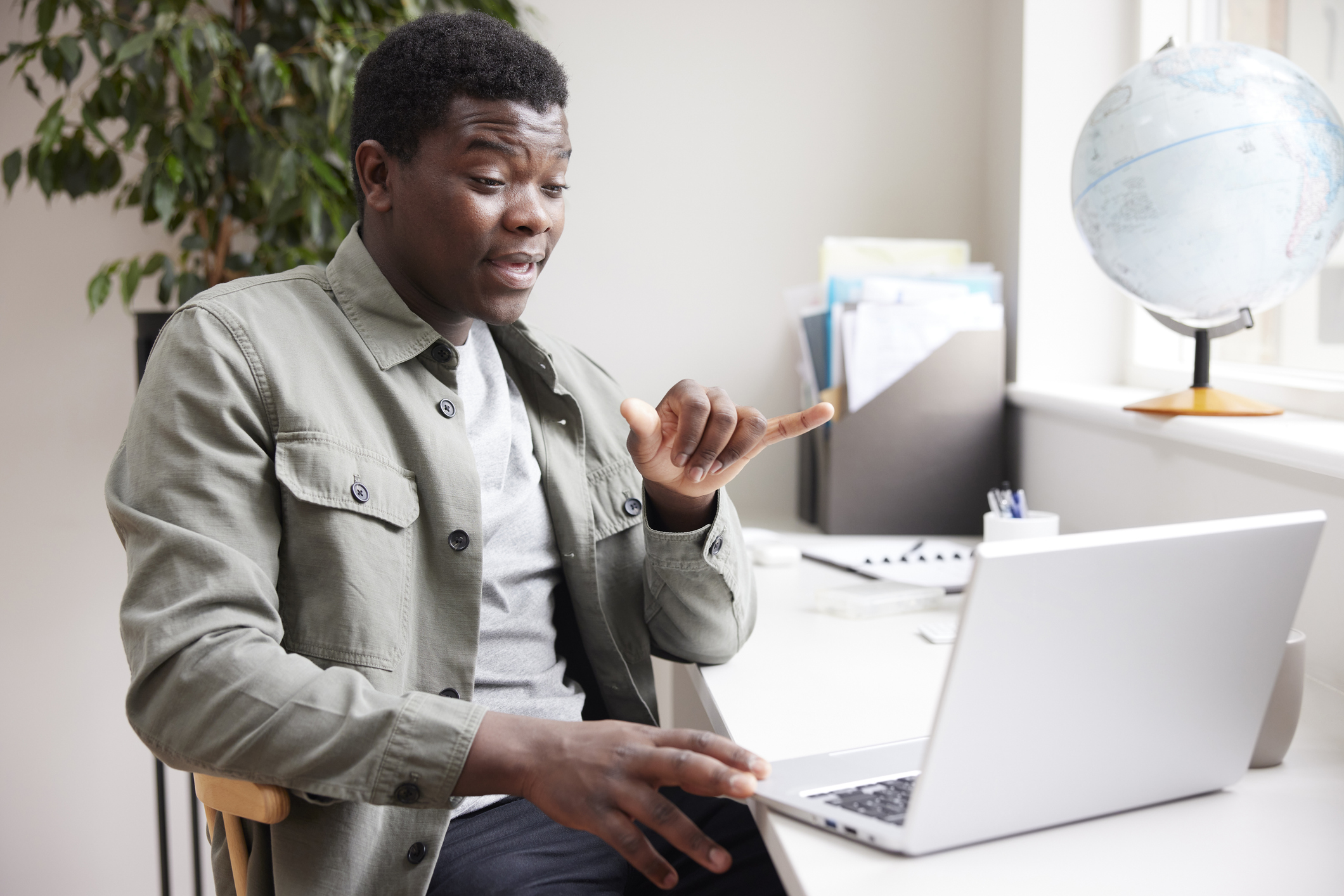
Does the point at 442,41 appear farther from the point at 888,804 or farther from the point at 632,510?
the point at 888,804

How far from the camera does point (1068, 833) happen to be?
64cm

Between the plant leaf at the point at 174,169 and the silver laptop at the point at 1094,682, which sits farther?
the plant leaf at the point at 174,169

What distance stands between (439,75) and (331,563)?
1.55ft

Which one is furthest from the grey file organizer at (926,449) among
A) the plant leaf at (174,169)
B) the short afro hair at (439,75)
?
the plant leaf at (174,169)

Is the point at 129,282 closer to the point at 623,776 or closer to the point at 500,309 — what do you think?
the point at 500,309

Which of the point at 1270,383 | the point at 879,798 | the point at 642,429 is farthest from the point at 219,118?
the point at 1270,383

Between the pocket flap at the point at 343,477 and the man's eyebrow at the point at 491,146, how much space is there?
1.01 feet

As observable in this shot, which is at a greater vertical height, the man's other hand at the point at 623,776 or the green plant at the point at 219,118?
the green plant at the point at 219,118

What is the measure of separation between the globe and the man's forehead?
0.65m

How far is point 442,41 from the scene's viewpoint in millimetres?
1006

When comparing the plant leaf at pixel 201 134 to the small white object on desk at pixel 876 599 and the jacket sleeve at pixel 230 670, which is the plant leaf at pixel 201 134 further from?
the small white object on desk at pixel 876 599

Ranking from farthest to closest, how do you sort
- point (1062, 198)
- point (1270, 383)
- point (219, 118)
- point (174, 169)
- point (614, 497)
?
point (1062, 198)
point (219, 118)
point (174, 169)
point (1270, 383)
point (614, 497)

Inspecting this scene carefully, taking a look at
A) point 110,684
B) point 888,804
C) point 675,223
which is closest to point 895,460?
point 675,223

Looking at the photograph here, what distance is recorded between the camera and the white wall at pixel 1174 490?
0.99 meters
